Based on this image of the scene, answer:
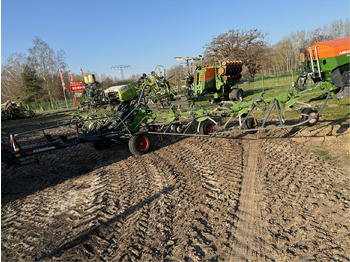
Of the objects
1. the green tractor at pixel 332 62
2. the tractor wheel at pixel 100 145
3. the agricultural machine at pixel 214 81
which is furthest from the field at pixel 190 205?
the agricultural machine at pixel 214 81

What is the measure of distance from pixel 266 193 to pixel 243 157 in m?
1.69

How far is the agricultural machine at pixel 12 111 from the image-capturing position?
19203 millimetres

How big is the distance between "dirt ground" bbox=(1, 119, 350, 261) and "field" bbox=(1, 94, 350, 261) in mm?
14

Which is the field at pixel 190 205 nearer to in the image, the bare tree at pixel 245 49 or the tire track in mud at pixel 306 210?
the tire track in mud at pixel 306 210

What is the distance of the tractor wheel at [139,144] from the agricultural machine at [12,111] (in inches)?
719

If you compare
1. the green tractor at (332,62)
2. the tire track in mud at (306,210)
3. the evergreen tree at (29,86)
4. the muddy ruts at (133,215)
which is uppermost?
the evergreen tree at (29,86)

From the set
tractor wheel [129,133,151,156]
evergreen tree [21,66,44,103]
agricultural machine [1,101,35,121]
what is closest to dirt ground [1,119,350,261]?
tractor wheel [129,133,151,156]

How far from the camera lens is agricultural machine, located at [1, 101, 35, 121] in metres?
19.2

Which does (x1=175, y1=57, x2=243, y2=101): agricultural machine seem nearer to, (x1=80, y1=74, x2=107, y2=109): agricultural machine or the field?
the field

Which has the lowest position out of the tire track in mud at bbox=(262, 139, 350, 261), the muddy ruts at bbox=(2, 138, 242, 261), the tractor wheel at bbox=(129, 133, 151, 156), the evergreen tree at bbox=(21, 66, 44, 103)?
the tire track in mud at bbox=(262, 139, 350, 261)

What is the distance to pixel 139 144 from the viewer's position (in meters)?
6.08

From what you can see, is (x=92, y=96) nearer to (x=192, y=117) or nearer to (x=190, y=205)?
(x=192, y=117)

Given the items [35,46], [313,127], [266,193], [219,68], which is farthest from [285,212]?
[35,46]

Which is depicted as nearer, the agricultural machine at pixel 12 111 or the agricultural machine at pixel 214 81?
the agricultural machine at pixel 214 81
